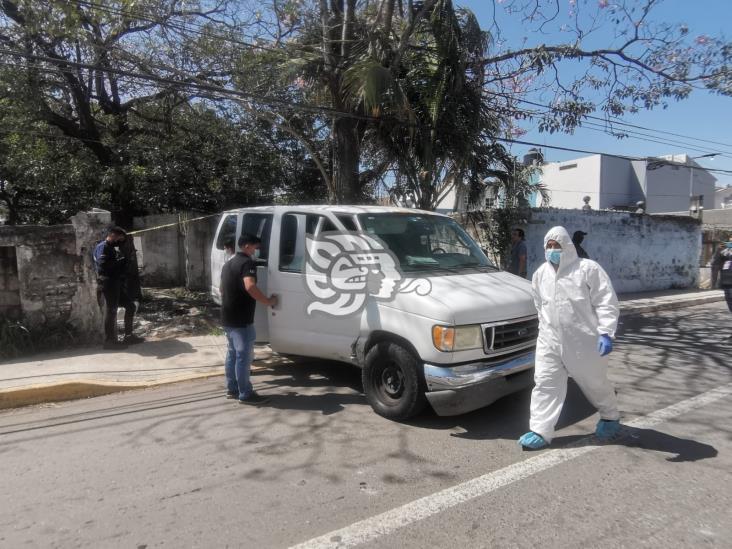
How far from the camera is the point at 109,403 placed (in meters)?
5.45

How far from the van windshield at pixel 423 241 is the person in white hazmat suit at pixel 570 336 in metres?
1.27

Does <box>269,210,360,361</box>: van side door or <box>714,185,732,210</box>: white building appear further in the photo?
<box>714,185,732,210</box>: white building

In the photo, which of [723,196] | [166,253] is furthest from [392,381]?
[723,196]

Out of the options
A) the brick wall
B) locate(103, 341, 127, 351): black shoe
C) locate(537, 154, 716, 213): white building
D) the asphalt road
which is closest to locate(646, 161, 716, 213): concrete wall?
locate(537, 154, 716, 213): white building

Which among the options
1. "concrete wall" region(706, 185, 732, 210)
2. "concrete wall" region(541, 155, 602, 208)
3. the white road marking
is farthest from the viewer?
"concrete wall" region(706, 185, 732, 210)

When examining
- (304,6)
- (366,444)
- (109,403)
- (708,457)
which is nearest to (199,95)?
(304,6)

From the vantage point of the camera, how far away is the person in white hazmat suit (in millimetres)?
3855

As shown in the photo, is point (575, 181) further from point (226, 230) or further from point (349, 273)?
point (349, 273)

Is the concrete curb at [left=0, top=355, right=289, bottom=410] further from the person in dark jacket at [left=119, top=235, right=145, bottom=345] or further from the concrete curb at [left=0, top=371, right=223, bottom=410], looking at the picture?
the person in dark jacket at [left=119, top=235, right=145, bottom=345]

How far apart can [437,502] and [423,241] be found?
275 cm

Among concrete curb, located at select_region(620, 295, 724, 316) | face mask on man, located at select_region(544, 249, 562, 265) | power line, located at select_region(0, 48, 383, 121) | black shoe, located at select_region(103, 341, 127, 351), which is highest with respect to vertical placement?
power line, located at select_region(0, 48, 383, 121)

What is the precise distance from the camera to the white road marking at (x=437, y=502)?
9.50 feet

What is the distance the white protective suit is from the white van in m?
0.40

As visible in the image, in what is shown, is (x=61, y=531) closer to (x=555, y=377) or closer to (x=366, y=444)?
(x=366, y=444)
